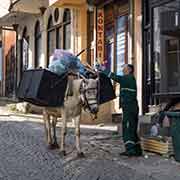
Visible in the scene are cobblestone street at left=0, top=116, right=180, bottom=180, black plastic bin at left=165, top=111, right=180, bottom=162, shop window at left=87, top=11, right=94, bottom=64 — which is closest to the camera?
cobblestone street at left=0, top=116, right=180, bottom=180

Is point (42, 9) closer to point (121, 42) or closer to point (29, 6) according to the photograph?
point (29, 6)

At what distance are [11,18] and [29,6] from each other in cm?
484

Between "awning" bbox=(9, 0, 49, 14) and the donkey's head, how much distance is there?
1534 cm

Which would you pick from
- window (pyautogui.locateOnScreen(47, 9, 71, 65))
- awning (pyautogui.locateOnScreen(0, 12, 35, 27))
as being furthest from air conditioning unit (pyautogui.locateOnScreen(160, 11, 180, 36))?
awning (pyautogui.locateOnScreen(0, 12, 35, 27))

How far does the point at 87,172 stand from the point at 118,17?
Answer: 1024 centimetres

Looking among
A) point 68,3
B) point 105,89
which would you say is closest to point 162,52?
point 105,89

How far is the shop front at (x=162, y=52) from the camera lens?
15.1m

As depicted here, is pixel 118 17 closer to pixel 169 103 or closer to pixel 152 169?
pixel 169 103

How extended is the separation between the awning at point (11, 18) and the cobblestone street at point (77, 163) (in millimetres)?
16069

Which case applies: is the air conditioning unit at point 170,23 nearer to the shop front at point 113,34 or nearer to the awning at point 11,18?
the shop front at point 113,34

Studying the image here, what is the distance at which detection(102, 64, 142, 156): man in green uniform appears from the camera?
473 inches

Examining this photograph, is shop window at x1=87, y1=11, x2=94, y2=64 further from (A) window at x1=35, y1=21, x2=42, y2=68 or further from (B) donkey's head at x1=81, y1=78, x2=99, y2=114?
(B) donkey's head at x1=81, y1=78, x2=99, y2=114

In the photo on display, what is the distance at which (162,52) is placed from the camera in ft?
52.2

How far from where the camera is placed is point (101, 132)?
53.8 feet
